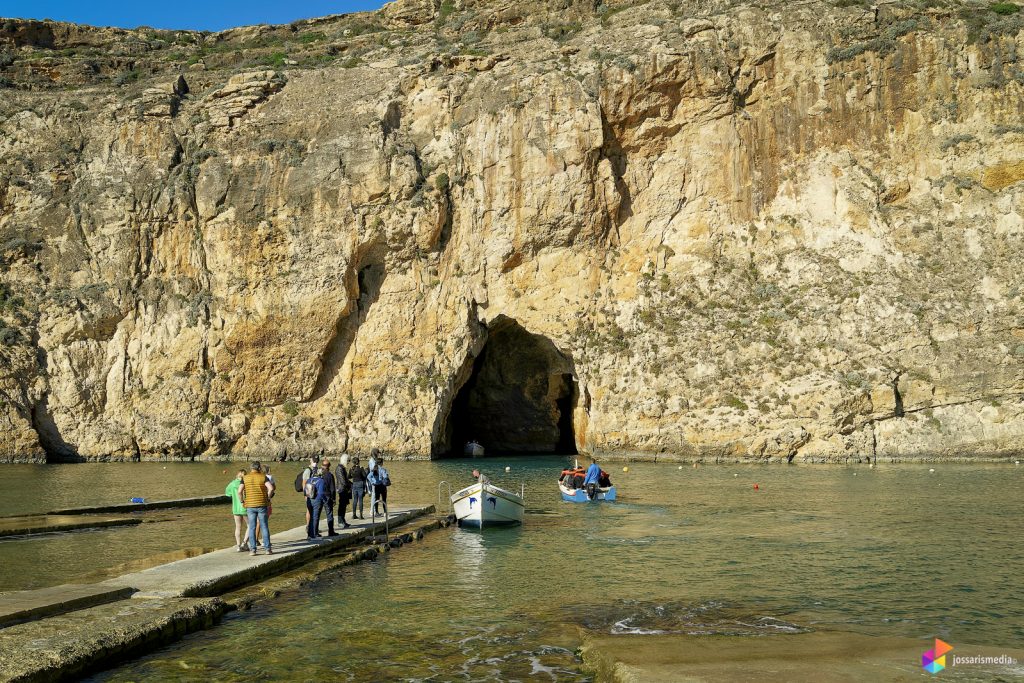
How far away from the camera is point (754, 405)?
4488 cm

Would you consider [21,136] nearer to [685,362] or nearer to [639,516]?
[685,362]

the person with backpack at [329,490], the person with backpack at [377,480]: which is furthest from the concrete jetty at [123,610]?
the person with backpack at [377,480]

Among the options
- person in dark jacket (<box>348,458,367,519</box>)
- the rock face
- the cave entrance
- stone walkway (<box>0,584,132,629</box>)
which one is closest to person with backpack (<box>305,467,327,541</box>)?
person in dark jacket (<box>348,458,367,519</box>)

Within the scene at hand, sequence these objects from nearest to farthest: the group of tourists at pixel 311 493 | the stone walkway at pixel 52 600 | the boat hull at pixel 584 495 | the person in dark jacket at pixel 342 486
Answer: the stone walkway at pixel 52 600, the group of tourists at pixel 311 493, the person in dark jacket at pixel 342 486, the boat hull at pixel 584 495

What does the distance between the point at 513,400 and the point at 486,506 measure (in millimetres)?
39430

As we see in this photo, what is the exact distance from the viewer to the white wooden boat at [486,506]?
22.6 metres

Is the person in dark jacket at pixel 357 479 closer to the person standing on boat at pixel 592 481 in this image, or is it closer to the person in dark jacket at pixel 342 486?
the person in dark jacket at pixel 342 486

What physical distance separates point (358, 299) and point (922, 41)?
36089mm

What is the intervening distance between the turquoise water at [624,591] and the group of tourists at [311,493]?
5.65 feet

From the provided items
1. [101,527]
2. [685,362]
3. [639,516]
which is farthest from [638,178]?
[101,527]

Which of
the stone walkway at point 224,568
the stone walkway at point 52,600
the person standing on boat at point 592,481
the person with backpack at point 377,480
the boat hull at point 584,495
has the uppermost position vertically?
the person with backpack at point 377,480

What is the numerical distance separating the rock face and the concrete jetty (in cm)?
3363

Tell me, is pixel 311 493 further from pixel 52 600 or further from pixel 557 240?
pixel 557 240

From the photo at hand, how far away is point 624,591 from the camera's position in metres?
14.5
